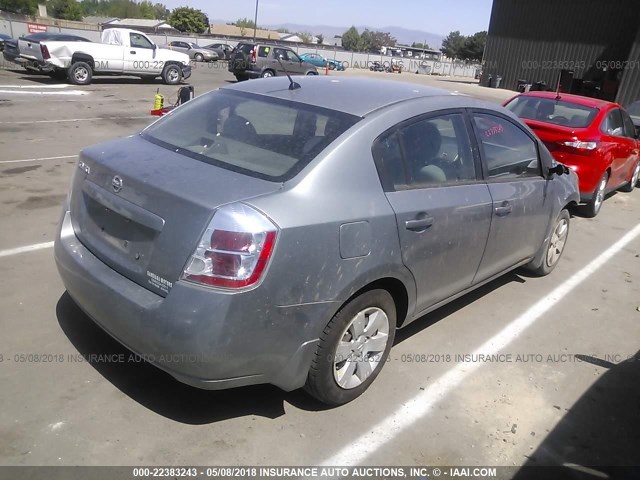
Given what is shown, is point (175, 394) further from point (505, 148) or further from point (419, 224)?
point (505, 148)

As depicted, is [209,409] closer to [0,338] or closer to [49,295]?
[0,338]

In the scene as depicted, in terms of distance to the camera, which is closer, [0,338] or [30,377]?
[30,377]

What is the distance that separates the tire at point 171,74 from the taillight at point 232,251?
18620 mm

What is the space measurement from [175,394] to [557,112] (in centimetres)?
662

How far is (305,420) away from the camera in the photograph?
2986mm

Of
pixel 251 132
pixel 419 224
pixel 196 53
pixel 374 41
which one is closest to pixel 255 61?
pixel 251 132

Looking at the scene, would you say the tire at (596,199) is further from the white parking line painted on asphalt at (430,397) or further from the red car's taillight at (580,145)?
the white parking line painted on asphalt at (430,397)

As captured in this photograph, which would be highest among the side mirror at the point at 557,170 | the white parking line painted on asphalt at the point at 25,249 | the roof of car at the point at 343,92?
the roof of car at the point at 343,92

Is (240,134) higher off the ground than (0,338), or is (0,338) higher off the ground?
(240,134)

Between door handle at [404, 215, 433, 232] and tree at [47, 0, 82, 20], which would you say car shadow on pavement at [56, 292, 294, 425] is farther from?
tree at [47, 0, 82, 20]

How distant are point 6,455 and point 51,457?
0.66 feet

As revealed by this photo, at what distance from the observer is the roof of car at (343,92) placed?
10.7 ft

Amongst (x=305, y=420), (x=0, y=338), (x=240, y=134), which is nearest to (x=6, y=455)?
(x=0, y=338)

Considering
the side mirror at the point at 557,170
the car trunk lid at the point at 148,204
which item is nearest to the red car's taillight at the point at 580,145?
→ the side mirror at the point at 557,170
